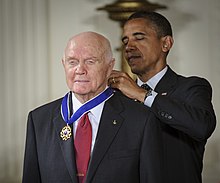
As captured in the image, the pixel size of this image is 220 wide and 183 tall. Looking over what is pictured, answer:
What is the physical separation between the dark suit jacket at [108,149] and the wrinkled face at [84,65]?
125mm

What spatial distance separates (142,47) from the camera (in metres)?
2.15

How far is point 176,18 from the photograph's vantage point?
3.83 m

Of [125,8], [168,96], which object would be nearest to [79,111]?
[168,96]

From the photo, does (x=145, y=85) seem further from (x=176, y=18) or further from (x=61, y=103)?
(x=176, y=18)

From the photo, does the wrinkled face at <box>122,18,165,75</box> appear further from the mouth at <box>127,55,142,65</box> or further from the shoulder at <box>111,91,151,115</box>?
the shoulder at <box>111,91,151,115</box>

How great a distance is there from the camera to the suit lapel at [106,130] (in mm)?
1656

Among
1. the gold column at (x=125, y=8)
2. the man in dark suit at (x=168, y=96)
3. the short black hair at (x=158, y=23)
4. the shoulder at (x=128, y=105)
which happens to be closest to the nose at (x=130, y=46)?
the man in dark suit at (x=168, y=96)

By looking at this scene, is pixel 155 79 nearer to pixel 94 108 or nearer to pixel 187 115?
pixel 187 115

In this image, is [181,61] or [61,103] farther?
[181,61]

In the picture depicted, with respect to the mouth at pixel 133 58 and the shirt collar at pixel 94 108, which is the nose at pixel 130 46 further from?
the shirt collar at pixel 94 108

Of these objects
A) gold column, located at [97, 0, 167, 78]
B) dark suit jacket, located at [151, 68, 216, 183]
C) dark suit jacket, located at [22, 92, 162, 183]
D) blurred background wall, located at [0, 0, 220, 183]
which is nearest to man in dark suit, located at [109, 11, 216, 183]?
dark suit jacket, located at [151, 68, 216, 183]

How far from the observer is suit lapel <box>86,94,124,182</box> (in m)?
1.66

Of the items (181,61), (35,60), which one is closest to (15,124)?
(35,60)

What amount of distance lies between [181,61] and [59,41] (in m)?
0.85
